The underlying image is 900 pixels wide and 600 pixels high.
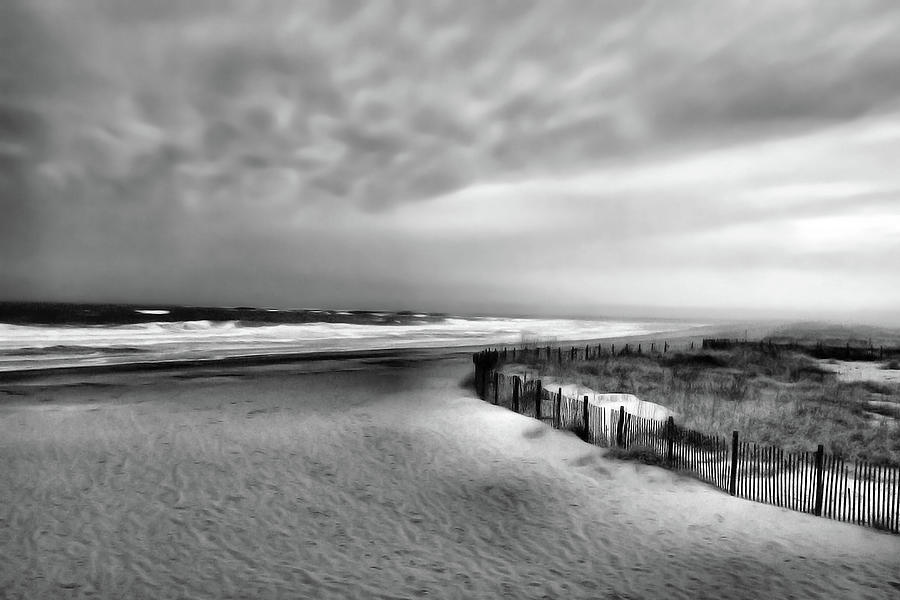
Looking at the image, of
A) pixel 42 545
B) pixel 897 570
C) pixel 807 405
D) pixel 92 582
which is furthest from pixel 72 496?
pixel 807 405

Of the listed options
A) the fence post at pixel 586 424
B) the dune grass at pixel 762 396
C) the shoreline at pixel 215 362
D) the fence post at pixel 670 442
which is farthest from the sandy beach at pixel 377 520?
the shoreline at pixel 215 362

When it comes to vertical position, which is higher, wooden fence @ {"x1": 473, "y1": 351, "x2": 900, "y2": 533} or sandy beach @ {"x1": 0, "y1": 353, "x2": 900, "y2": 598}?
wooden fence @ {"x1": 473, "y1": 351, "x2": 900, "y2": 533}

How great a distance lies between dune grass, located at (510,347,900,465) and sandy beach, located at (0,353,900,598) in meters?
6.44

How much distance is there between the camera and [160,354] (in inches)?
1462

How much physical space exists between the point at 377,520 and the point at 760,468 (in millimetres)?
7886

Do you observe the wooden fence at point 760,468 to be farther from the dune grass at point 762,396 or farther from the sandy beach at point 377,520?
the dune grass at point 762,396

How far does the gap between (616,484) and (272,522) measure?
6692 mm

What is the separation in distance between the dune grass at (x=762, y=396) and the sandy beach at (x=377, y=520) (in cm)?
644

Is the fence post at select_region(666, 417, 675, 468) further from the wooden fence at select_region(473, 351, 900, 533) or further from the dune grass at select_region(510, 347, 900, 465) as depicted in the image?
the dune grass at select_region(510, 347, 900, 465)

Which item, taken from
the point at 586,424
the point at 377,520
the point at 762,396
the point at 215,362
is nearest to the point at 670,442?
the point at 586,424

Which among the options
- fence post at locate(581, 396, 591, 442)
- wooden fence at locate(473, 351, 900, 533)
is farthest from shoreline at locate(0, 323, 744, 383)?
fence post at locate(581, 396, 591, 442)

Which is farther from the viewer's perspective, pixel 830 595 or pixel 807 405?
pixel 807 405

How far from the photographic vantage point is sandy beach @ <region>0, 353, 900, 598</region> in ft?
24.6

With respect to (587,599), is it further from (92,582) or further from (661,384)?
(661,384)
